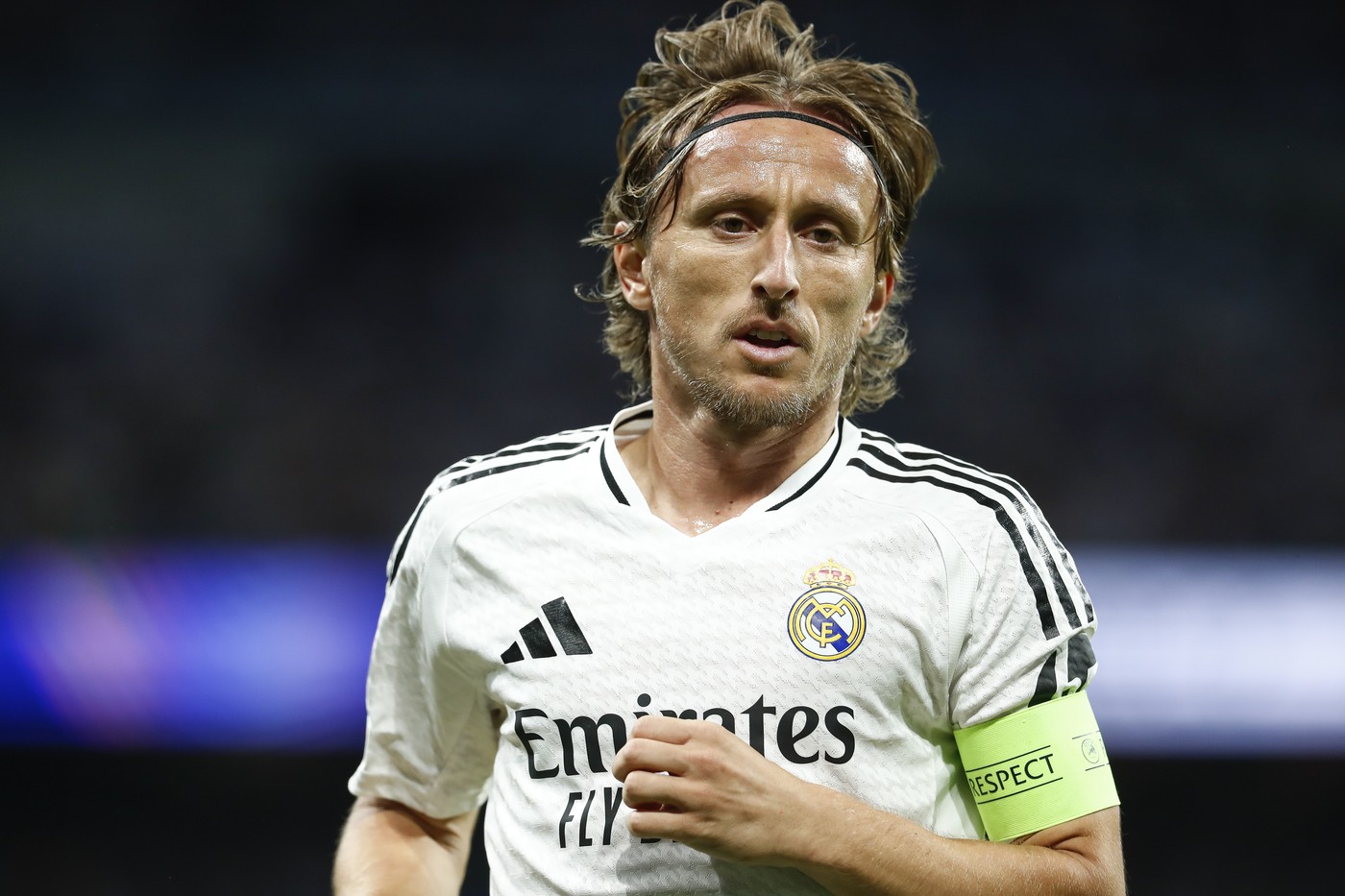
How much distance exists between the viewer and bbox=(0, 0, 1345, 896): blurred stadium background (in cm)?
649

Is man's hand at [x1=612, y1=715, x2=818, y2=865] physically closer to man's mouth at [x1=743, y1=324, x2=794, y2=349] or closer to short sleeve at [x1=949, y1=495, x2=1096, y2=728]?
short sleeve at [x1=949, y1=495, x2=1096, y2=728]

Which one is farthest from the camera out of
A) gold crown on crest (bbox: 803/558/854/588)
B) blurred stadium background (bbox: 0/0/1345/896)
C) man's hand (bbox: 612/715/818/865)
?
blurred stadium background (bbox: 0/0/1345/896)

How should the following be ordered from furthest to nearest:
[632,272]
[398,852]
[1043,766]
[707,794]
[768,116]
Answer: [632,272]
[398,852]
[768,116]
[1043,766]
[707,794]

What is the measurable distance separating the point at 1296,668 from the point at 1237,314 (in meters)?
2.38

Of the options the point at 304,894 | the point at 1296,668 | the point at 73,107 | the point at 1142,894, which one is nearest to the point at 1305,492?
the point at 1296,668

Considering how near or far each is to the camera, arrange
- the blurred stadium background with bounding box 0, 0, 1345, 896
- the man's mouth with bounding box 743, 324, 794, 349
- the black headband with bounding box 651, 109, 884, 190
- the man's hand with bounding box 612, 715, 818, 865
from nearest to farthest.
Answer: the man's hand with bounding box 612, 715, 818, 865 → the man's mouth with bounding box 743, 324, 794, 349 → the black headband with bounding box 651, 109, 884, 190 → the blurred stadium background with bounding box 0, 0, 1345, 896

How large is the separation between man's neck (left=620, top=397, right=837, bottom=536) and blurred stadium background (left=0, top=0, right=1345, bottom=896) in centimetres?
405

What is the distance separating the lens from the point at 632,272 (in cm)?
237

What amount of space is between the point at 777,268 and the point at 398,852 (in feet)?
4.14

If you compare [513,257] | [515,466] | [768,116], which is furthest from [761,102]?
[513,257]

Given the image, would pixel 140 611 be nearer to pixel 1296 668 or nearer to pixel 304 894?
pixel 304 894

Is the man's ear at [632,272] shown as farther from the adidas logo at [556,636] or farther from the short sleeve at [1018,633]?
the short sleeve at [1018,633]

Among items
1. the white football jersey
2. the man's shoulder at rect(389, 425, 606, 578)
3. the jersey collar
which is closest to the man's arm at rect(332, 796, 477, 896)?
the white football jersey

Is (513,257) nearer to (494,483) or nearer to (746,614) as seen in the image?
(494,483)
